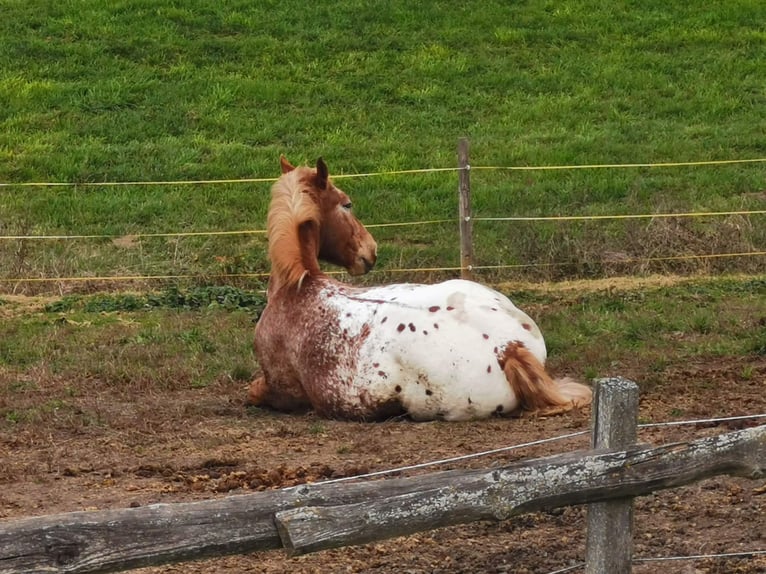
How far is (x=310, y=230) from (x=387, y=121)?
394 inches

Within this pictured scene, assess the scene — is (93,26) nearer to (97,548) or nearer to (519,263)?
(519,263)

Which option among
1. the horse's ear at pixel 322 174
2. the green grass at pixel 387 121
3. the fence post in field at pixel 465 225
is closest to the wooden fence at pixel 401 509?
the horse's ear at pixel 322 174

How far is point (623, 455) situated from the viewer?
401 centimetres

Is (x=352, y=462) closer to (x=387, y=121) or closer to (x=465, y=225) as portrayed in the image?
(x=465, y=225)

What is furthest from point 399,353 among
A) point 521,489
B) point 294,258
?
point 521,489

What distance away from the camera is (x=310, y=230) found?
328 inches

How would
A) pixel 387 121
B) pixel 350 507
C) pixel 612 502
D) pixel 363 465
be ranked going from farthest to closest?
1. pixel 387 121
2. pixel 363 465
3. pixel 612 502
4. pixel 350 507

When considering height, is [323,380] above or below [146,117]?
below

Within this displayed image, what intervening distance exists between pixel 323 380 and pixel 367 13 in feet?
49.8

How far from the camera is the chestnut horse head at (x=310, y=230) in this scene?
8.05m

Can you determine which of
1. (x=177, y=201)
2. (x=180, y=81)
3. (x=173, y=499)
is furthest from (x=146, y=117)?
(x=173, y=499)

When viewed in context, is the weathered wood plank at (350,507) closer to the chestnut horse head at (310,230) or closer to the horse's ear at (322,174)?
the chestnut horse head at (310,230)

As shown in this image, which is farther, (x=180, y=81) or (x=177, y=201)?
(x=180, y=81)

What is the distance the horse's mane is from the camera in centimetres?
799
